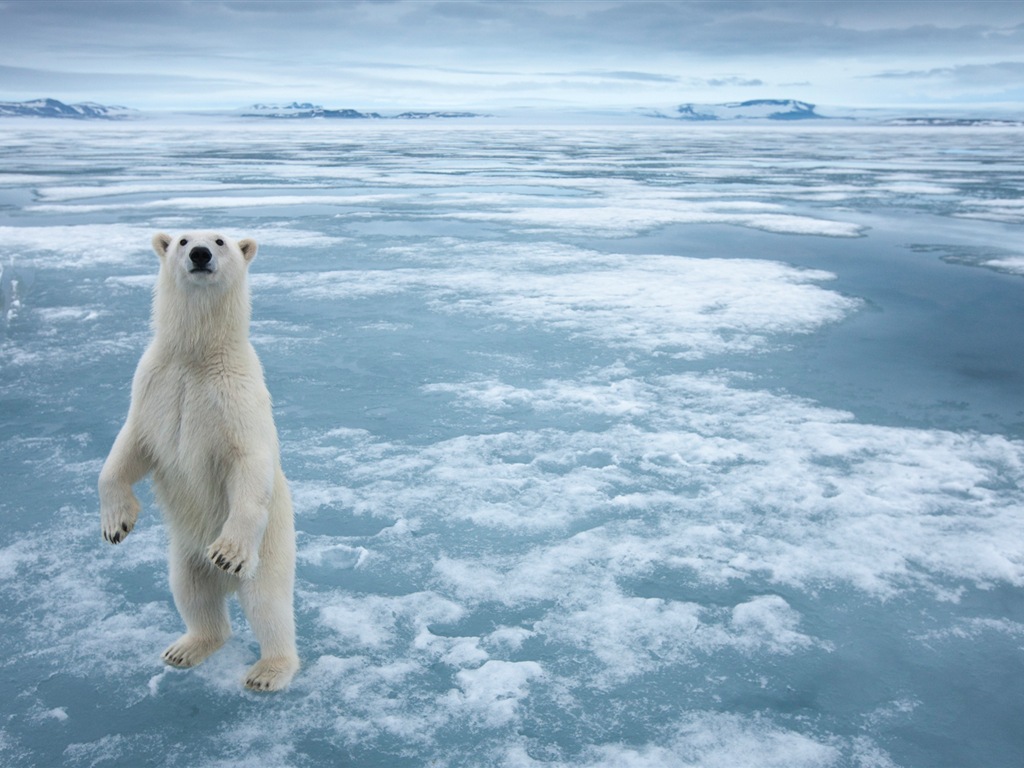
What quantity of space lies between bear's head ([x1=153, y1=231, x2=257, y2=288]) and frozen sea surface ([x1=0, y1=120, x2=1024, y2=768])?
117cm

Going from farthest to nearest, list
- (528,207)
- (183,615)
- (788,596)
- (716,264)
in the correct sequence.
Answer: (528,207), (716,264), (788,596), (183,615)

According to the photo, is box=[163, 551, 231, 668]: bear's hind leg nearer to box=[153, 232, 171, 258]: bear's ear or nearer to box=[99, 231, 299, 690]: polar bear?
box=[99, 231, 299, 690]: polar bear

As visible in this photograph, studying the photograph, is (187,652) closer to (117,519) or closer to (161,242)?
(117,519)

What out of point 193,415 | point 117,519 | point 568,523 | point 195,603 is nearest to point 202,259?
point 193,415

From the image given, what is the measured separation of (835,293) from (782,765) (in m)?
6.07

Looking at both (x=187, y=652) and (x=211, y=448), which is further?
(x=187, y=652)

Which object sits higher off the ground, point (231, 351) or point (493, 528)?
point (231, 351)

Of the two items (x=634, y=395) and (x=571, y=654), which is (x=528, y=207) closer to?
(x=634, y=395)

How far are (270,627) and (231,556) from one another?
34 centimetres

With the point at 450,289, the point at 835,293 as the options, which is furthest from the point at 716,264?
the point at 450,289

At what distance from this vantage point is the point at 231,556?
2113mm

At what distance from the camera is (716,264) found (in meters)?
8.79

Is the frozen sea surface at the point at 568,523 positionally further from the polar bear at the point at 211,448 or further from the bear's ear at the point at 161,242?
the bear's ear at the point at 161,242

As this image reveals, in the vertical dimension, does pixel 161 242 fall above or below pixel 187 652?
above
